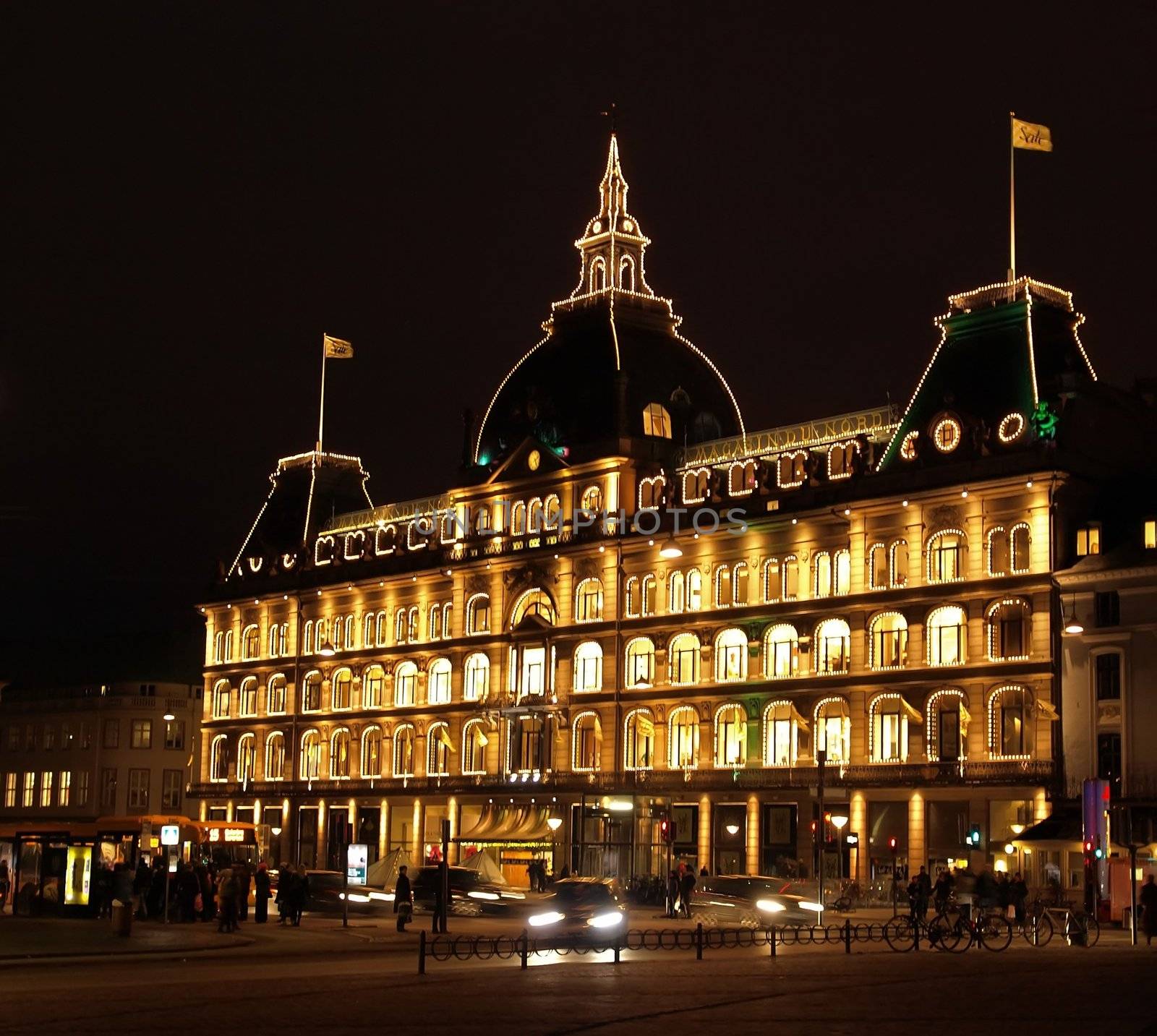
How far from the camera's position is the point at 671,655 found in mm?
90500

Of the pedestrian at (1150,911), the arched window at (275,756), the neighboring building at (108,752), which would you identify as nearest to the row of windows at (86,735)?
the neighboring building at (108,752)

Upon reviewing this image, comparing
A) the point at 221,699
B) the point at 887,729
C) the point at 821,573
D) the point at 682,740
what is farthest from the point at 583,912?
the point at 221,699

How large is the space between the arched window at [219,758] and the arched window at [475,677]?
75.0 ft

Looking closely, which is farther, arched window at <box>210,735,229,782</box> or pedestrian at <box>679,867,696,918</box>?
arched window at <box>210,735,229,782</box>

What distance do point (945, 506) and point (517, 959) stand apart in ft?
133

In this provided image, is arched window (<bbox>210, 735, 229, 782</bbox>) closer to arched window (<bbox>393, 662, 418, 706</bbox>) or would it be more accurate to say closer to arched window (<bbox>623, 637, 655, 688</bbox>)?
arched window (<bbox>393, 662, 418, 706</bbox>)

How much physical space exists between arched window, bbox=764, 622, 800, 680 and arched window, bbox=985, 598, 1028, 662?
34.0 ft

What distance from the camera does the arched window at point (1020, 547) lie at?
75.9m

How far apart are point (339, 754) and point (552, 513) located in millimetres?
22068

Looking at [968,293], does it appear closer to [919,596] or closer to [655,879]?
[919,596]

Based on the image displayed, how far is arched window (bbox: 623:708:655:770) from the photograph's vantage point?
90.6 m

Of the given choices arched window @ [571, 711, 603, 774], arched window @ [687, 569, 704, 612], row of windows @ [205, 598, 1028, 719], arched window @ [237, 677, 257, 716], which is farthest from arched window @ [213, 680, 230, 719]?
arched window @ [687, 569, 704, 612]

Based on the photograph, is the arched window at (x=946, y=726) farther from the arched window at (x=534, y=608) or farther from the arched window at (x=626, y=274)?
the arched window at (x=626, y=274)

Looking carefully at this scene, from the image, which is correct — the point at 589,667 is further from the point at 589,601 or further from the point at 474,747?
the point at 474,747
